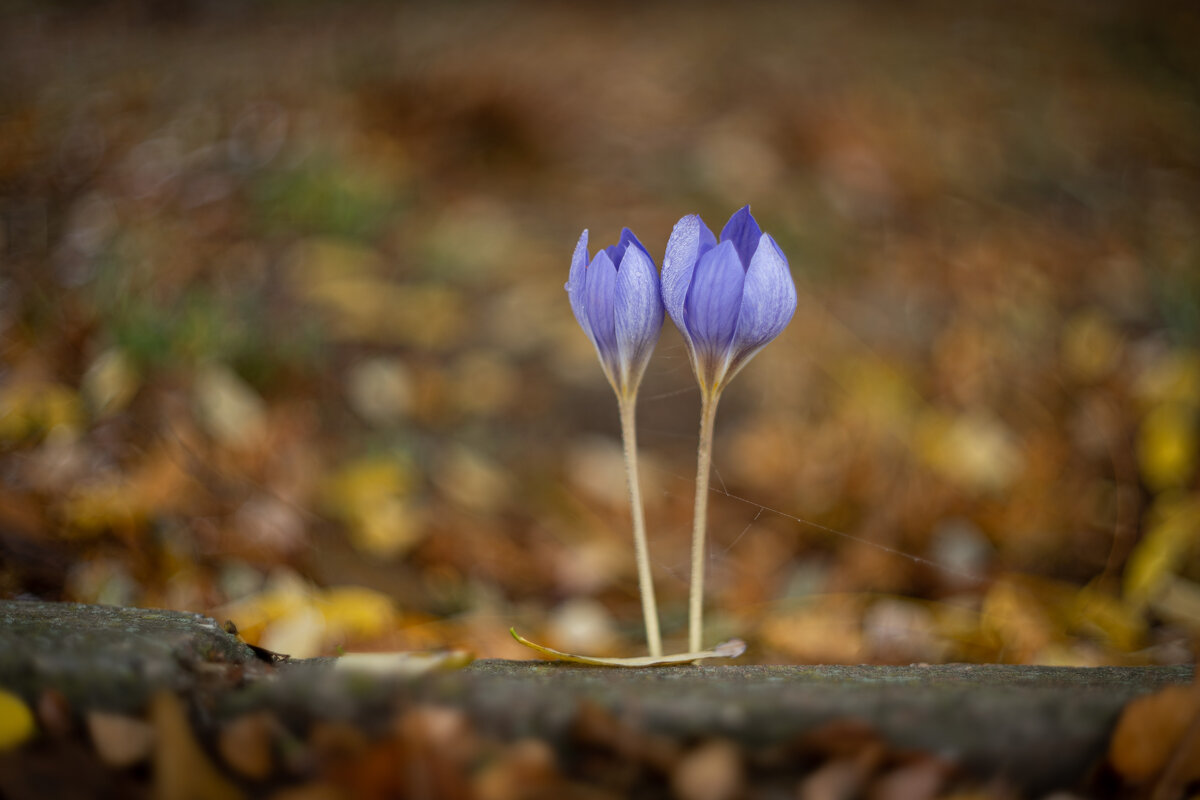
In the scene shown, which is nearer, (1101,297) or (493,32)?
(1101,297)

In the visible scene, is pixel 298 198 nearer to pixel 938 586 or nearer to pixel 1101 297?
pixel 938 586

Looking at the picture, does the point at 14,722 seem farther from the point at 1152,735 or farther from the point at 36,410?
the point at 36,410

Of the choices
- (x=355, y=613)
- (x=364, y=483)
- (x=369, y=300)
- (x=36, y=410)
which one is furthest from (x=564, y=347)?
(x=36, y=410)

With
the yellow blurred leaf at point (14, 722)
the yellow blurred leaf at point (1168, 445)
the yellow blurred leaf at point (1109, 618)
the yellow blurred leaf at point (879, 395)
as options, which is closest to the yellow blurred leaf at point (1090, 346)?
the yellow blurred leaf at point (1168, 445)

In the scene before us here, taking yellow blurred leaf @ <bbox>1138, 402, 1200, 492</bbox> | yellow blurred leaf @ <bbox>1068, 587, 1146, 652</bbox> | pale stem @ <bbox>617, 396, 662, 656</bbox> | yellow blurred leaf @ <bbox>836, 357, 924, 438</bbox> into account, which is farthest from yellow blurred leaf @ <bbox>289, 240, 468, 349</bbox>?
yellow blurred leaf @ <bbox>1138, 402, 1200, 492</bbox>

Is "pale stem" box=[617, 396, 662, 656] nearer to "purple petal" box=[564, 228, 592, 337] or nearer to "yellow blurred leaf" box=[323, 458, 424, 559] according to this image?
"purple petal" box=[564, 228, 592, 337]

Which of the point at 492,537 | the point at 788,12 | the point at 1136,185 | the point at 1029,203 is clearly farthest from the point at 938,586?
the point at 788,12
